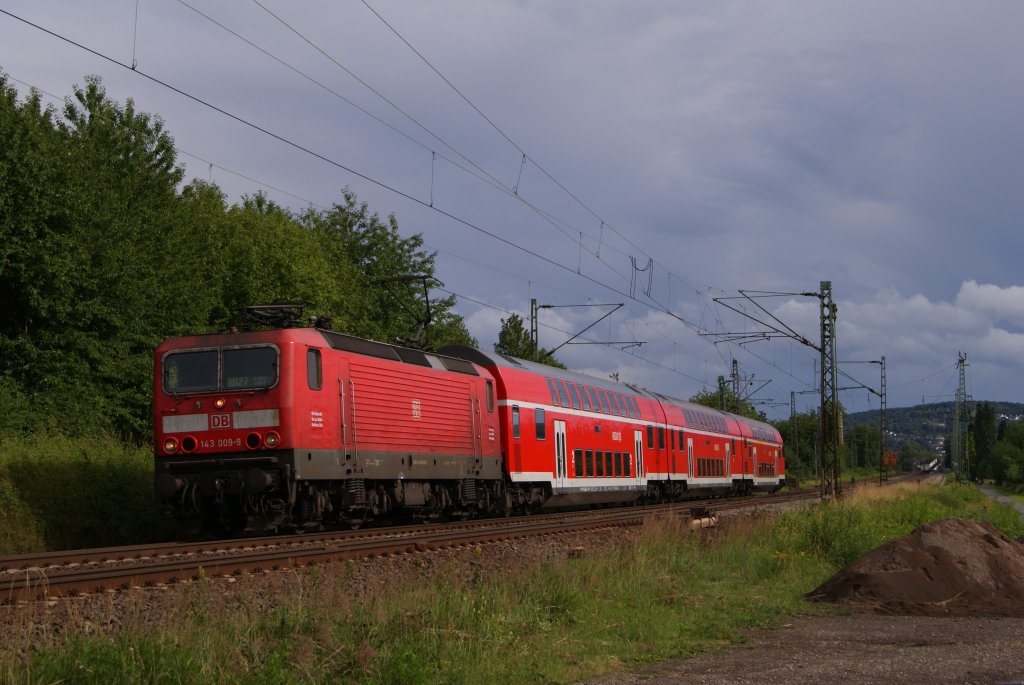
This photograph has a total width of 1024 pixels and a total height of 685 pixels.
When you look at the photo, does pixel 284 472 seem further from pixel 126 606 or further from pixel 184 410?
pixel 126 606

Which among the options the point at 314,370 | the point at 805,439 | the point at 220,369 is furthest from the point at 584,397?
the point at 805,439

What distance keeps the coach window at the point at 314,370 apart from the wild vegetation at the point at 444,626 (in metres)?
4.36

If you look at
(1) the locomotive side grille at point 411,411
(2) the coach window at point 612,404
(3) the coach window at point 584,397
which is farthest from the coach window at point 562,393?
(1) the locomotive side grille at point 411,411

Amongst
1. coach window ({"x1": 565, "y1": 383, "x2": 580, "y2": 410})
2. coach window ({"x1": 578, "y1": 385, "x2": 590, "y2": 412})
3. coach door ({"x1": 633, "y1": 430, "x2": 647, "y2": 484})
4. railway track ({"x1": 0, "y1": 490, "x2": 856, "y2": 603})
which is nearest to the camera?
railway track ({"x1": 0, "y1": 490, "x2": 856, "y2": 603})

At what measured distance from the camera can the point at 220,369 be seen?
18.7 meters

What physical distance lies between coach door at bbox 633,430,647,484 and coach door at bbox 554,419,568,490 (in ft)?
20.9

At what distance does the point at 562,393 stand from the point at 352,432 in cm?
1191

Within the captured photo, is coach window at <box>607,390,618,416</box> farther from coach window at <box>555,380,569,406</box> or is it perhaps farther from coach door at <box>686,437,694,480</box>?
coach door at <box>686,437,694,480</box>

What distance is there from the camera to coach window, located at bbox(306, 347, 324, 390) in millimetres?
18688

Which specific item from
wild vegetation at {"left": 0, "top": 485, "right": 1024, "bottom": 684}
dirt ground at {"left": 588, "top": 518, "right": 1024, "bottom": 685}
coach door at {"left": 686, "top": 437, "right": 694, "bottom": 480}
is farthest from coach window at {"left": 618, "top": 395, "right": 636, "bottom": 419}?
dirt ground at {"left": 588, "top": 518, "right": 1024, "bottom": 685}

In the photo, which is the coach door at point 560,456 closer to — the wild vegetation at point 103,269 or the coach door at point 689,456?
the wild vegetation at point 103,269

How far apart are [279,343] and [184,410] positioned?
80.8 inches

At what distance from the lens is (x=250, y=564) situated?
13734 mm

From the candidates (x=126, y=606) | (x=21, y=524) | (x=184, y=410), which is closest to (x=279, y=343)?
(x=184, y=410)
